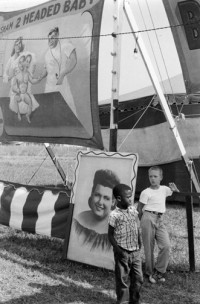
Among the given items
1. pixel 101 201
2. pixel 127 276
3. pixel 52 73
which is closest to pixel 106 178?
pixel 101 201

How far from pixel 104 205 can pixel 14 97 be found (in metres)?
3.15

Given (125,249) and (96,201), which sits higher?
(96,201)

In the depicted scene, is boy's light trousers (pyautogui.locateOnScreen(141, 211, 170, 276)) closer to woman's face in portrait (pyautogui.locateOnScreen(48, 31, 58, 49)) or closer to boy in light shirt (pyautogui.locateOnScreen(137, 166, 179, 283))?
boy in light shirt (pyautogui.locateOnScreen(137, 166, 179, 283))

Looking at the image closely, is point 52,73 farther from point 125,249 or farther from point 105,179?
point 125,249

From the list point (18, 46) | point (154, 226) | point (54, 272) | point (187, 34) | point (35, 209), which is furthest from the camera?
point (187, 34)

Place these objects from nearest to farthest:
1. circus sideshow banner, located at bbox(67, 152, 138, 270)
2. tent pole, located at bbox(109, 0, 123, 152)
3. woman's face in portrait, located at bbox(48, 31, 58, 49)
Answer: circus sideshow banner, located at bbox(67, 152, 138, 270)
tent pole, located at bbox(109, 0, 123, 152)
woman's face in portrait, located at bbox(48, 31, 58, 49)

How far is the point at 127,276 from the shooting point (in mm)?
4469

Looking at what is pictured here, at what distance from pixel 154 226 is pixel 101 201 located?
2.76 ft

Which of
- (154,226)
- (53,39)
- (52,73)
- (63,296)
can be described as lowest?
(63,296)

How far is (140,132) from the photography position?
12.4 meters

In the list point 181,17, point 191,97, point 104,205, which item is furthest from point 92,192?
point 191,97

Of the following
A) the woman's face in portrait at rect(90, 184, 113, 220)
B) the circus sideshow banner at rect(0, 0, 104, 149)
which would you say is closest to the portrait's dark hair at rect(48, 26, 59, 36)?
the circus sideshow banner at rect(0, 0, 104, 149)

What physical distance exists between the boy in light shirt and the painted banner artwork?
54.7 inches

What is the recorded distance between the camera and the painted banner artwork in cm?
647
